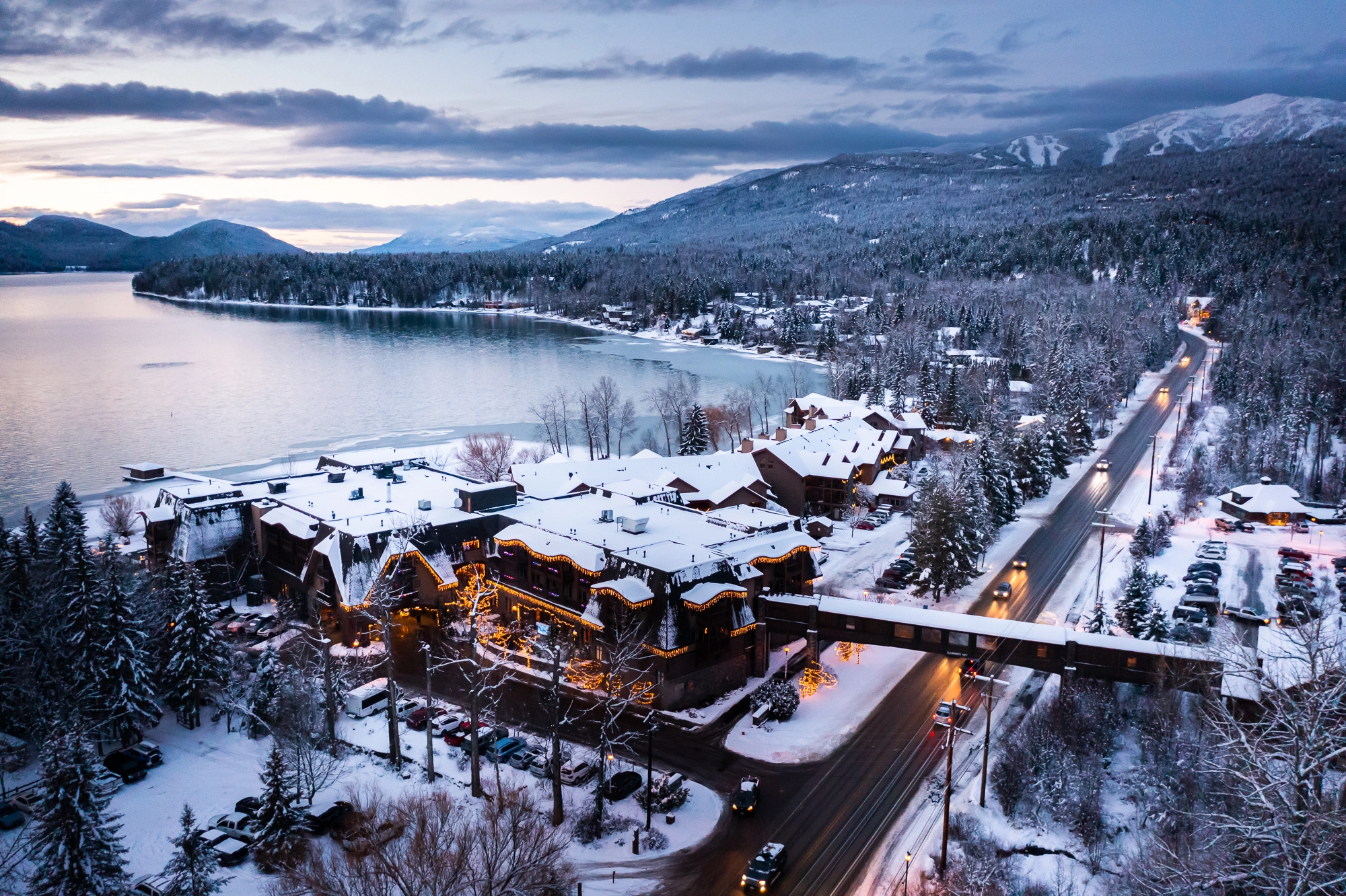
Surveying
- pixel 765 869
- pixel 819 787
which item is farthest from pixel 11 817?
pixel 819 787

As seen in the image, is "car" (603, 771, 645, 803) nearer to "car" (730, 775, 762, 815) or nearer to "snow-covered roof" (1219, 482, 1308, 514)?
"car" (730, 775, 762, 815)

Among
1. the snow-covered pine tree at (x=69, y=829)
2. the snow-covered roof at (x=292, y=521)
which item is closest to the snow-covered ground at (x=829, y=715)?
the snow-covered pine tree at (x=69, y=829)

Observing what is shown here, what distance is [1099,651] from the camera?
27125mm

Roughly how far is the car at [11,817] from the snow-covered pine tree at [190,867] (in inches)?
252

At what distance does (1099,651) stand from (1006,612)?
312 inches

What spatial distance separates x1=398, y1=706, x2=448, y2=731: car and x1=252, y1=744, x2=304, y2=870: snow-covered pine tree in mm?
6130

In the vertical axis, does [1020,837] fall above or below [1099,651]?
below

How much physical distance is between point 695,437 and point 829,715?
34391mm

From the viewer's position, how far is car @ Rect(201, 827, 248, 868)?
65.3 ft

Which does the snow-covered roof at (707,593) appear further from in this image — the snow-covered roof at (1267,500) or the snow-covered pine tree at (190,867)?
the snow-covered roof at (1267,500)

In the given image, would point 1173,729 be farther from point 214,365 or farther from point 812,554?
point 214,365

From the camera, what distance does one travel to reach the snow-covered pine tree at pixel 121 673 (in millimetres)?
25156

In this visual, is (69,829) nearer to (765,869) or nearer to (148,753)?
(148,753)

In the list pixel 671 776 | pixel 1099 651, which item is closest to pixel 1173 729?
pixel 1099 651
